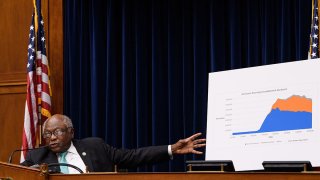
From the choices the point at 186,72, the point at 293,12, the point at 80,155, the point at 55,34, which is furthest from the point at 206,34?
the point at 80,155

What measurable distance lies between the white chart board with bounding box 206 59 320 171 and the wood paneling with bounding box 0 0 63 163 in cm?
213

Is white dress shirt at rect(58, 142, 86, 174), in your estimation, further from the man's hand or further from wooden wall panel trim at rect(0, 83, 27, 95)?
wooden wall panel trim at rect(0, 83, 27, 95)

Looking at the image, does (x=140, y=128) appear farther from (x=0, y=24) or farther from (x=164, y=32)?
(x=0, y=24)

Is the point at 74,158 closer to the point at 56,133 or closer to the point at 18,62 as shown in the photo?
the point at 56,133

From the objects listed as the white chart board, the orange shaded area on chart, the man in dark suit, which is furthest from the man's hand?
the orange shaded area on chart

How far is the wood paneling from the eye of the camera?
696cm

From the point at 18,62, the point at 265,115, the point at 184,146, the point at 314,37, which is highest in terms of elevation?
the point at 314,37

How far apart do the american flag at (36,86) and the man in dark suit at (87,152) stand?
716 millimetres

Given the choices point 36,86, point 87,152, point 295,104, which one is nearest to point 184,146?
point 87,152

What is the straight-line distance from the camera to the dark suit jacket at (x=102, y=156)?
18.8ft

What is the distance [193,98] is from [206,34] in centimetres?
67

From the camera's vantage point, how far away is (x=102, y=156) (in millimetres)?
5859

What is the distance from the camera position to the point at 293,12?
6719 mm

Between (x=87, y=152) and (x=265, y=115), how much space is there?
64.1 inches
